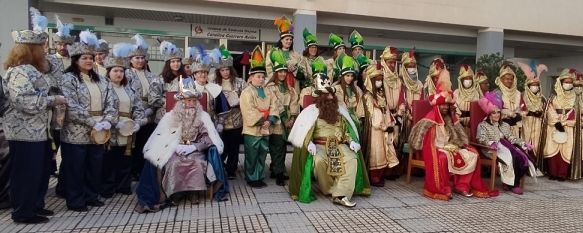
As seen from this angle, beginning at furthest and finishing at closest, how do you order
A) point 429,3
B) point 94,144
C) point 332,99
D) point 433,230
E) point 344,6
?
point 429,3
point 344,6
point 332,99
point 94,144
point 433,230

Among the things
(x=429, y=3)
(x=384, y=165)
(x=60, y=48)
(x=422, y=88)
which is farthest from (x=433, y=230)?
(x=429, y=3)

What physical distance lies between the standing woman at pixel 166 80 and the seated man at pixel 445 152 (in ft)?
10.7

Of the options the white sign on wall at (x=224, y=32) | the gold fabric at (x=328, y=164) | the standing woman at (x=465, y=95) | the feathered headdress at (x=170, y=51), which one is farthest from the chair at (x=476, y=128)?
the white sign on wall at (x=224, y=32)

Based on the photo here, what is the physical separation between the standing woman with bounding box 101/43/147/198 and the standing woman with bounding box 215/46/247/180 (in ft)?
4.11

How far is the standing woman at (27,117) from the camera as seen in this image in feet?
12.9

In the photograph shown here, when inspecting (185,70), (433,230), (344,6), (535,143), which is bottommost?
(433,230)

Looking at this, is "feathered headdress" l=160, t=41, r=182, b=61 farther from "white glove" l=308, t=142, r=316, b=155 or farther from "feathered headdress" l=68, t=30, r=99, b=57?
"white glove" l=308, t=142, r=316, b=155

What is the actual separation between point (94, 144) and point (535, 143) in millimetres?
6416

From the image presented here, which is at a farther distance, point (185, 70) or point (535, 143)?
point (535, 143)

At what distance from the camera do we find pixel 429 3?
13867 millimetres

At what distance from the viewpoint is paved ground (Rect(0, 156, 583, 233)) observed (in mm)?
4227

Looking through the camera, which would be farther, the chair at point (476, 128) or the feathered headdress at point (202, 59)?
the chair at point (476, 128)

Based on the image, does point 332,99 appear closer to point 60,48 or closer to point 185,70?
point 185,70

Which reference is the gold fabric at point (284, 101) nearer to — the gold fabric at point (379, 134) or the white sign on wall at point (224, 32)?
the gold fabric at point (379, 134)
